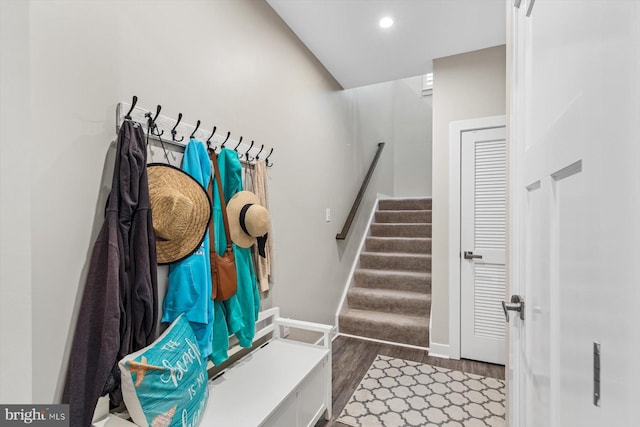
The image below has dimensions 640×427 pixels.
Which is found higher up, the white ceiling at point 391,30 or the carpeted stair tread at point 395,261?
the white ceiling at point 391,30

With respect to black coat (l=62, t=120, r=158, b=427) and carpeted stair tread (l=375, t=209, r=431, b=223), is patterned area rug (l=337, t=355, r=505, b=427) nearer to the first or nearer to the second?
black coat (l=62, t=120, r=158, b=427)

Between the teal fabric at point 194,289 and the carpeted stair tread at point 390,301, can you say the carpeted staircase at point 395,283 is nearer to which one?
the carpeted stair tread at point 390,301

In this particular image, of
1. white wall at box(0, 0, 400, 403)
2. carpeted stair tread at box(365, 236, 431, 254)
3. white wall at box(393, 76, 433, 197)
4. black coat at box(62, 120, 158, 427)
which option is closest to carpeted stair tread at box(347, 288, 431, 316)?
carpeted stair tread at box(365, 236, 431, 254)

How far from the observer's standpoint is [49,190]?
38.3 inches

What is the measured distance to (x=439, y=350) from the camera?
2.80m

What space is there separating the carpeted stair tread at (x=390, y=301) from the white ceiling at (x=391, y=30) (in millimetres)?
2293

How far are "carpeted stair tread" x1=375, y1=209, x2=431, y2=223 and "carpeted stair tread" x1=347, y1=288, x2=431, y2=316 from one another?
4.01 feet

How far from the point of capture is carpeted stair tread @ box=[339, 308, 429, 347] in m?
2.94

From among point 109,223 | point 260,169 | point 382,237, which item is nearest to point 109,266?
point 109,223

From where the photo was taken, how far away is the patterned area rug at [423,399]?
190 centimetres

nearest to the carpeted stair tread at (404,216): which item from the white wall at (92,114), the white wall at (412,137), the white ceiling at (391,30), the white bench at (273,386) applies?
the white wall at (412,137)

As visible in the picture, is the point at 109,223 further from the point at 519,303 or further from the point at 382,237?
the point at 382,237

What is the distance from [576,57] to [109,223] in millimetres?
1337

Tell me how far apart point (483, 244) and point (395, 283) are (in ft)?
3.68
